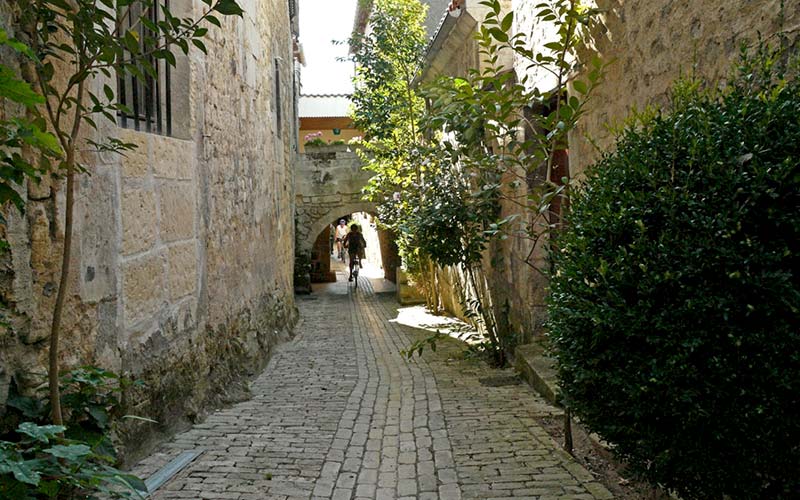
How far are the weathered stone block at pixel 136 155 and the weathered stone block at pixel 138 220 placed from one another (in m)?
0.11

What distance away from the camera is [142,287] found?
170 inches

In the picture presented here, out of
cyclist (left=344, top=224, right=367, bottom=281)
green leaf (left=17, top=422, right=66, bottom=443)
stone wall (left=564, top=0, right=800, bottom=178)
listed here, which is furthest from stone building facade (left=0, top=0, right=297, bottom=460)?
cyclist (left=344, top=224, right=367, bottom=281)

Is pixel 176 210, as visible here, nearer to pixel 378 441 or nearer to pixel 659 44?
pixel 378 441

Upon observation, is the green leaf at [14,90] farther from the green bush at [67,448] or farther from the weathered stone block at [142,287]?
the weathered stone block at [142,287]

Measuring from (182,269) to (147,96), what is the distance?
1.19 metres

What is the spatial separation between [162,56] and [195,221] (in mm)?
2588

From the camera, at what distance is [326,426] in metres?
5.16

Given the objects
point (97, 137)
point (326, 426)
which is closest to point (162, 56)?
point (97, 137)

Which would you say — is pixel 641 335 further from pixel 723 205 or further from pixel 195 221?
pixel 195 221

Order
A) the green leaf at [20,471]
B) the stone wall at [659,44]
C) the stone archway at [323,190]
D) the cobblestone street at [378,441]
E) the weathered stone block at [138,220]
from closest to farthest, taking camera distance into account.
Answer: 1. the green leaf at [20,471]
2. the stone wall at [659,44]
3. the cobblestone street at [378,441]
4. the weathered stone block at [138,220]
5. the stone archway at [323,190]

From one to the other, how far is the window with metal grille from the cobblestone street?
2.06 m

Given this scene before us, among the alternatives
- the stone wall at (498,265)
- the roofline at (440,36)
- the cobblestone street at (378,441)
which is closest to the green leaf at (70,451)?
the cobblestone street at (378,441)

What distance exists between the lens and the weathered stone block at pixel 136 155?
161 inches

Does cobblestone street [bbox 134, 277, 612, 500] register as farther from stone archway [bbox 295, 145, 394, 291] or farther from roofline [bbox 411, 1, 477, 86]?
stone archway [bbox 295, 145, 394, 291]
